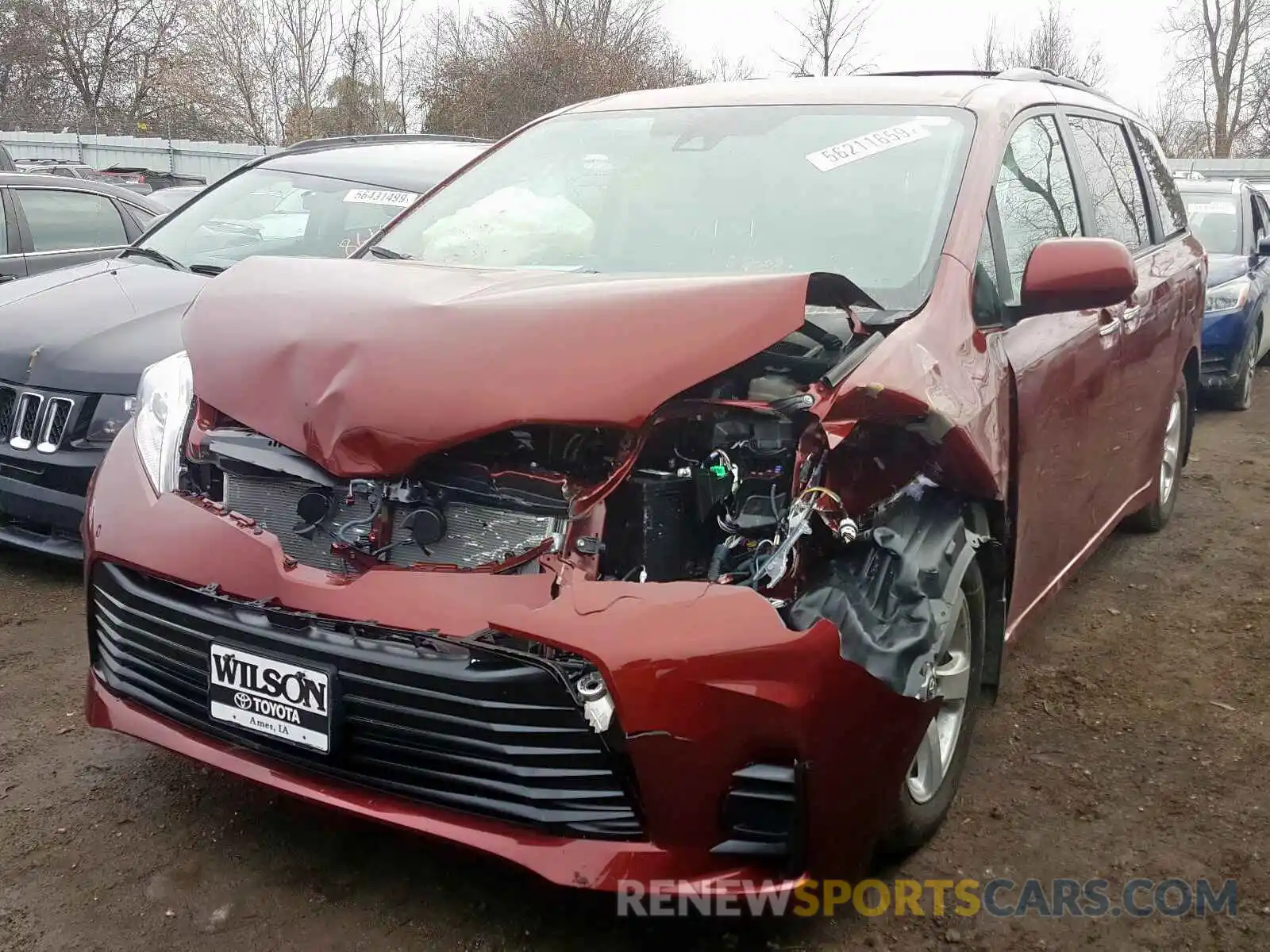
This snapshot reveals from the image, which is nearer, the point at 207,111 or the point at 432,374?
the point at 432,374

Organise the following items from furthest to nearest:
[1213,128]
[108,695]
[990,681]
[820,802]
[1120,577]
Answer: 1. [1213,128]
2. [1120,577]
3. [990,681]
4. [108,695]
5. [820,802]

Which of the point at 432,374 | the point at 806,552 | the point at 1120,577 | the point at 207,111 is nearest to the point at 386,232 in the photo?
the point at 432,374

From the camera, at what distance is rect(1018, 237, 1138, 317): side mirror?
2.77 metres

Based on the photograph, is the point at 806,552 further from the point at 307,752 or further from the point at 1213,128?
the point at 1213,128

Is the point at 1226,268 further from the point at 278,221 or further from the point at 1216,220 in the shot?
the point at 278,221

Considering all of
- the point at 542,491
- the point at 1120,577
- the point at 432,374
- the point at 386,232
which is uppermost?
the point at 386,232

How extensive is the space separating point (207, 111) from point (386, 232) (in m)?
33.3

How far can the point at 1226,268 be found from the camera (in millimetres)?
8266

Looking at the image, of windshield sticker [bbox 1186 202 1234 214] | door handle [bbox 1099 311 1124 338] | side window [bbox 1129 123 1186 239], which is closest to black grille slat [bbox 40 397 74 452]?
door handle [bbox 1099 311 1124 338]

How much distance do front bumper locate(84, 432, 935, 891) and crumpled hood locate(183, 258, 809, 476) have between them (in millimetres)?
285

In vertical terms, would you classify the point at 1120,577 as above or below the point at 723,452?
below

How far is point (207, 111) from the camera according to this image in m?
33.1

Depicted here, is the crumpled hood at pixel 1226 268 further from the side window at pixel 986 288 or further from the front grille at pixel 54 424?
the front grille at pixel 54 424

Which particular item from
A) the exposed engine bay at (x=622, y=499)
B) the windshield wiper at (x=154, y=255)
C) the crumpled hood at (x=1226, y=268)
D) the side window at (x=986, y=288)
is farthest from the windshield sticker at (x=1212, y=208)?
the exposed engine bay at (x=622, y=499)
